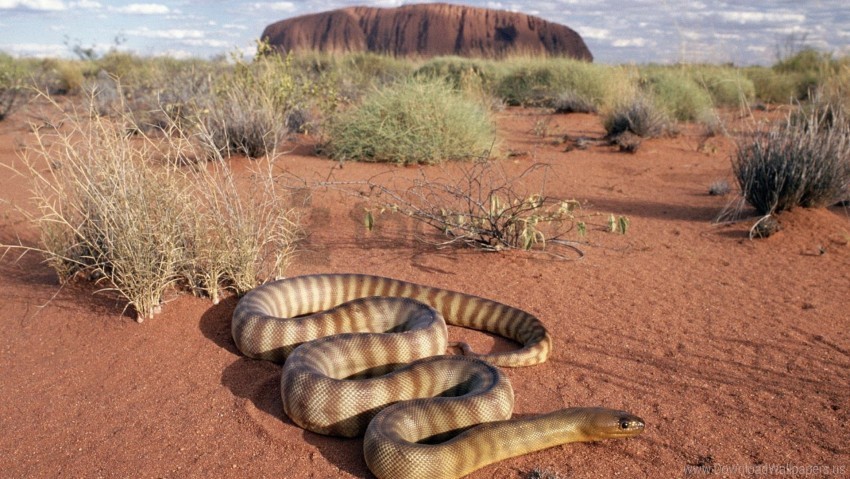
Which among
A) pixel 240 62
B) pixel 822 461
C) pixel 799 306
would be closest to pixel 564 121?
pixel 240 62

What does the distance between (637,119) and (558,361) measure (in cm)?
1073

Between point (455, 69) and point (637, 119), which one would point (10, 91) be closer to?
point (455, 69)

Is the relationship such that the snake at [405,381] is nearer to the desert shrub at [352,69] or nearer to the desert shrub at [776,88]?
the desert shrub at [352,69]

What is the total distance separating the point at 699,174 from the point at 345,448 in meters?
10.1

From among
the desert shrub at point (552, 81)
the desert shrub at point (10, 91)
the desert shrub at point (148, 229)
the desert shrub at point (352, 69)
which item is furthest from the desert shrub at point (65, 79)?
the desert shrub at point (148, 229)

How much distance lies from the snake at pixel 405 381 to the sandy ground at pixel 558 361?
14 centimetres

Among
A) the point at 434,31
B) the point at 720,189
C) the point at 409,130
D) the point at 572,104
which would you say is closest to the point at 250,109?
the point at 409,130

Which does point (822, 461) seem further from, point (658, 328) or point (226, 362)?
point (226, 362)

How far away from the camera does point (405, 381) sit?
4.04 metres

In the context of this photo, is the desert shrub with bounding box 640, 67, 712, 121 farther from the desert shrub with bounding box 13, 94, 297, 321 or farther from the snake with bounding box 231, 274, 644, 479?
the desert shrub with bounding box 13, 94, 297, 321

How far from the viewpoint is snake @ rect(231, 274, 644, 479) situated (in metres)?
3.55

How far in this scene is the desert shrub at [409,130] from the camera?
438 inches

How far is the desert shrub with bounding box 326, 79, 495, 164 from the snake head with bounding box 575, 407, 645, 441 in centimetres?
761

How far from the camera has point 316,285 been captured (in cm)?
552
